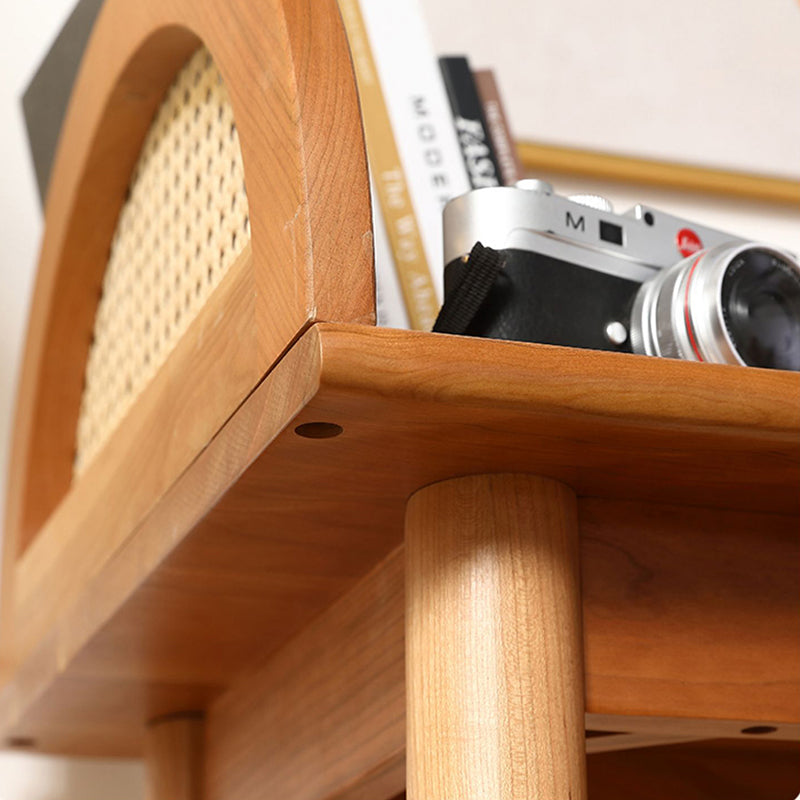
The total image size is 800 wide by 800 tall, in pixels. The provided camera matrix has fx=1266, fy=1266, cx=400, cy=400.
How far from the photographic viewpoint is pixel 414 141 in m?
0.70

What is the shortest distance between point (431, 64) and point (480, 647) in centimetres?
46

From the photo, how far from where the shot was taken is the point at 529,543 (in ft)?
1.19

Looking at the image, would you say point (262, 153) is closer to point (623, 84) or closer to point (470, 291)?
point (470, 291)

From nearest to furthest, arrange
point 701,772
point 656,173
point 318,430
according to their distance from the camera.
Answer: point 318,430 → point 701,772 → point 656,173

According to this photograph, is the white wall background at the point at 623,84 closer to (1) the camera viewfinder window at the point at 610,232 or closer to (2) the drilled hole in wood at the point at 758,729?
(1) the camera viewfinder window at the point at 610,232

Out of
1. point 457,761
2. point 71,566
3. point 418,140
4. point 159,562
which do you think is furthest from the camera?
point 418,140

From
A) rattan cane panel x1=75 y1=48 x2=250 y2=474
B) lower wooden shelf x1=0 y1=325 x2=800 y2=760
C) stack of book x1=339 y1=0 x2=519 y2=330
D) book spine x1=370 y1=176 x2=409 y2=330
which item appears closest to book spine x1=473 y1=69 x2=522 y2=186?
stack of book x1=339 y1=0 x2=519 y2=330

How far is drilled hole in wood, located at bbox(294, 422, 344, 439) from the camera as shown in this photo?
0.32 meters

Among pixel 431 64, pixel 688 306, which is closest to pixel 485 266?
pixel 688 306

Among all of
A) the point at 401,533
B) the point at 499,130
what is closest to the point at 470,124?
the point at 499,130

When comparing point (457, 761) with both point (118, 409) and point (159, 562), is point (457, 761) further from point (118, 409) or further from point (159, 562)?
point (118, 409)

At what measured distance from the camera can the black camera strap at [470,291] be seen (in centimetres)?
39

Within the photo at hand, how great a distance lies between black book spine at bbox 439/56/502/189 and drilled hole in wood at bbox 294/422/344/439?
0.41 meters

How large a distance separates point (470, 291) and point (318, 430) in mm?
92
